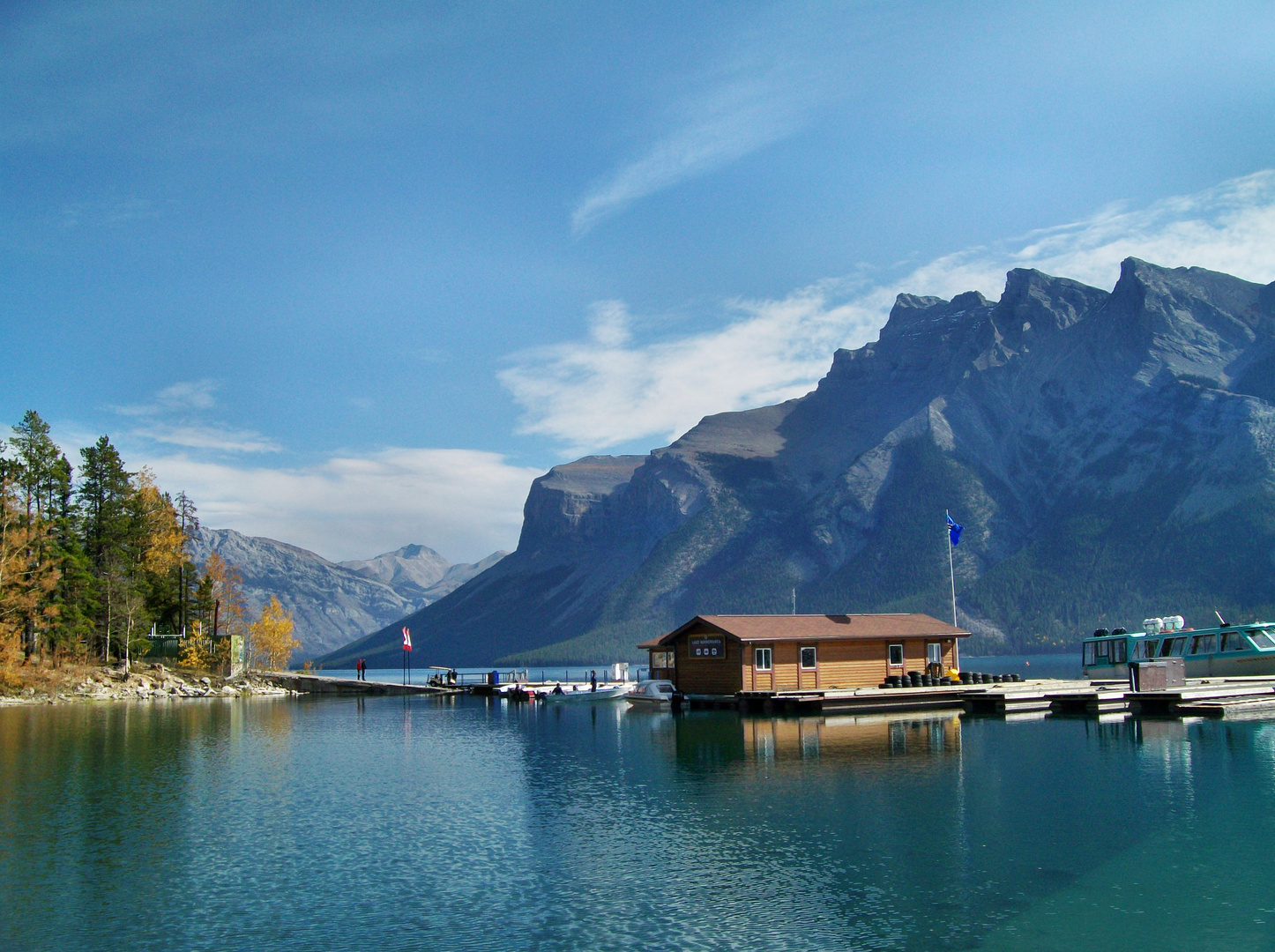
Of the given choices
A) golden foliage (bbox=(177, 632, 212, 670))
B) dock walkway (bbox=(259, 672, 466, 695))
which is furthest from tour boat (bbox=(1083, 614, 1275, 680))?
golden foliage (bbox=(177, 632, 212, 670))

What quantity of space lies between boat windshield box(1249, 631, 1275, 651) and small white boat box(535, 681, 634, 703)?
161 feet

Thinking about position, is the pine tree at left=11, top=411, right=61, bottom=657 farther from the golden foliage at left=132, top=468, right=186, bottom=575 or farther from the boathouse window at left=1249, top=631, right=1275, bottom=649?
the boathouse window at left=1249, top=631, right=1275, bottom=649

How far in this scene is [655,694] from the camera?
7731cm

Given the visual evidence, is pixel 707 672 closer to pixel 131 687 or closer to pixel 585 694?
pixel 585 694

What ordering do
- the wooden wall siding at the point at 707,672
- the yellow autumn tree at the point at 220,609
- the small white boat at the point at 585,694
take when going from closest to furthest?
the wooden wall siding at the point at 707,672 < the small white boat at the point at 585,694 < the yellow autumn tree at the point at 220,609

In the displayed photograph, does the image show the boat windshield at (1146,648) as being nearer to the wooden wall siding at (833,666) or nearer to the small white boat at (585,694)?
the wooden wall siding at (833,666)

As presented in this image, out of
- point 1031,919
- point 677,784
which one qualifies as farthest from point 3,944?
point 677,784

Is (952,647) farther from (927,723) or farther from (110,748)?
(110,748)

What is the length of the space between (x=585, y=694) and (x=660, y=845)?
67.8m

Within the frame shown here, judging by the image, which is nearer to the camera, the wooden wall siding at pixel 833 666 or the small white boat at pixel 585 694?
the wooden wall siding at pixel 833 666

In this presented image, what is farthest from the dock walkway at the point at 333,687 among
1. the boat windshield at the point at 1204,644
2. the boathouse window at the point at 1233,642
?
the boathouse window at the point at 1233,642


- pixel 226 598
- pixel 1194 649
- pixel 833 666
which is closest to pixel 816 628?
pixel 833 666

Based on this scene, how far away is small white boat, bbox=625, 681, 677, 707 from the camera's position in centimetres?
7600

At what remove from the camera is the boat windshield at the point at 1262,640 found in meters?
71.2
